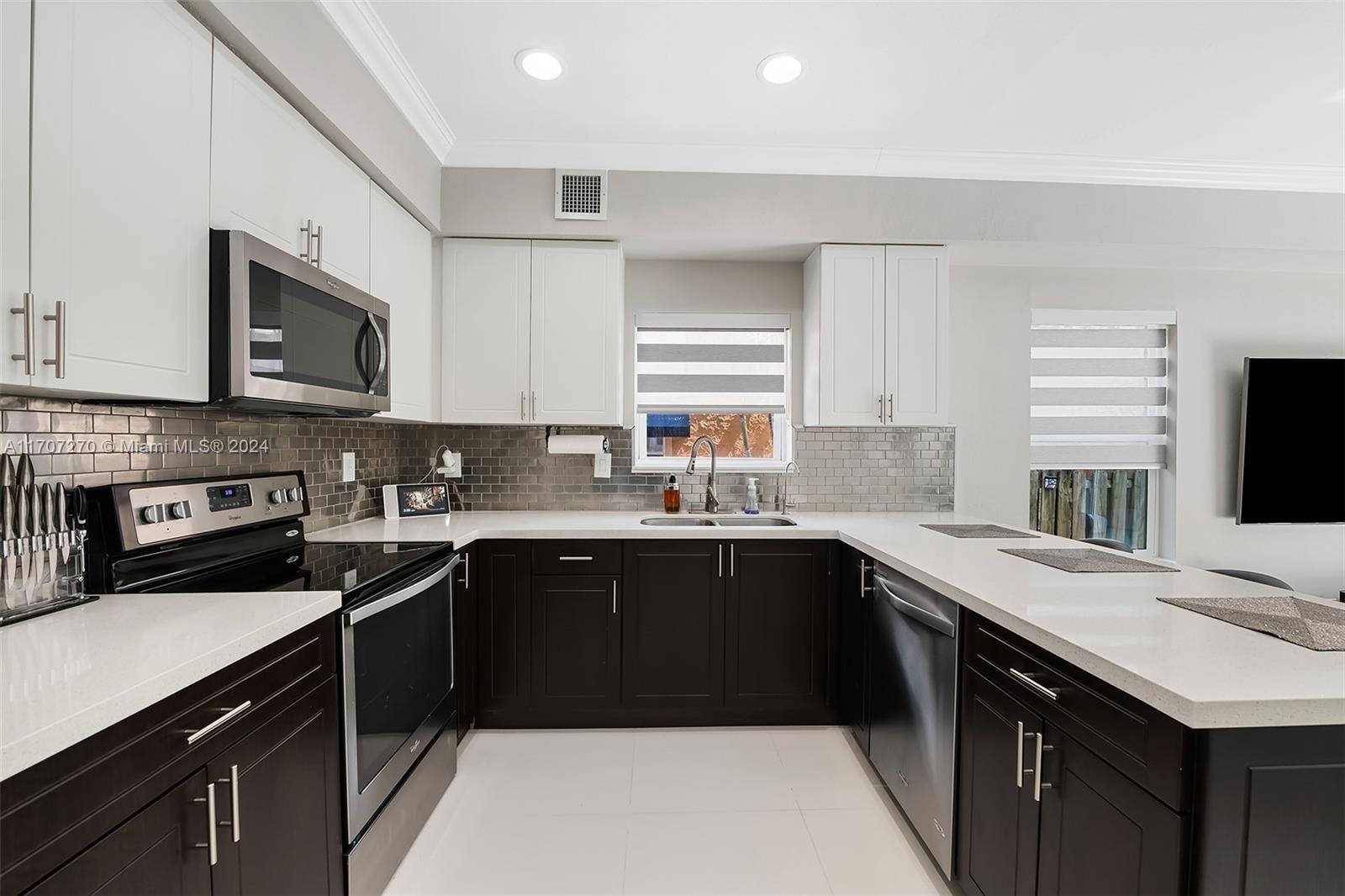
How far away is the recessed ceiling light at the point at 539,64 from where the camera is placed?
2098mm

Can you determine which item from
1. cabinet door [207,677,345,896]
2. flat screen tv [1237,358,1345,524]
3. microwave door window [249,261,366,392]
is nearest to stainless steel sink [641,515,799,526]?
microwave door window [249,261,366,392]

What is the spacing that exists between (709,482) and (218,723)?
93.9 inches

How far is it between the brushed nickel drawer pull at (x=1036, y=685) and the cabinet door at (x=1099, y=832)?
7 centimetres

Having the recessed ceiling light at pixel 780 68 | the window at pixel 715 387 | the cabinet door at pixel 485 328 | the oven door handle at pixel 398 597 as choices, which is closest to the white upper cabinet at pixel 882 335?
the window at pixel 715 387

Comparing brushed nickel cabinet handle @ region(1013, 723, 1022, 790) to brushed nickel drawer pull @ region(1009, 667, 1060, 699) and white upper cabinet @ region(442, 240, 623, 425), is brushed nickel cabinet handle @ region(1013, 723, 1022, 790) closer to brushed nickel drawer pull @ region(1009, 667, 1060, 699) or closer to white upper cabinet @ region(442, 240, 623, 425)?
brushed nickel drawer pull @ region(1009, 667, 1060, 699)

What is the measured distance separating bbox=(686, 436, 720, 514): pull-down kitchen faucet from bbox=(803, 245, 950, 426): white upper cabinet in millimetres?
599

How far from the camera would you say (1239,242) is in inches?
115

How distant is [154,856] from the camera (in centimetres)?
93

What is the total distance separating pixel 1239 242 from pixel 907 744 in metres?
2.96

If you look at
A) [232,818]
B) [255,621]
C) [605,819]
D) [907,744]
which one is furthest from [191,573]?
[907,744]

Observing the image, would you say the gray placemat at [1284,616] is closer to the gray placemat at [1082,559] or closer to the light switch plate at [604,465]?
the gray placemat at [1082,559]

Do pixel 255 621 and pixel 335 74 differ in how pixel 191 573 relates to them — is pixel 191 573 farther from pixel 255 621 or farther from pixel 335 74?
pixel 335 74

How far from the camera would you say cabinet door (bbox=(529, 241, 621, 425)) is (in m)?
2.89

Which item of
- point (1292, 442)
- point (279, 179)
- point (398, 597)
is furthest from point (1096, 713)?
point (1292, 442)
